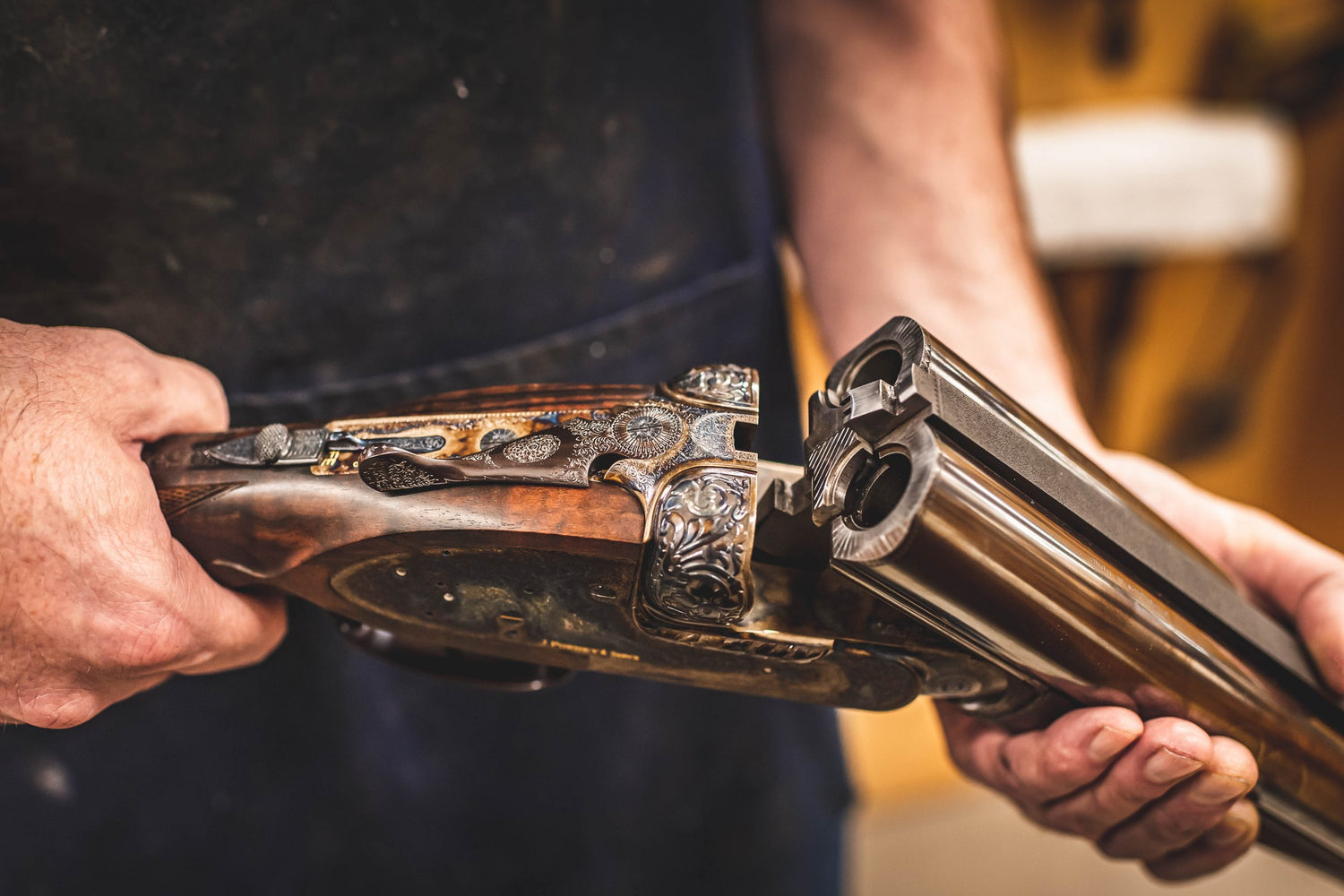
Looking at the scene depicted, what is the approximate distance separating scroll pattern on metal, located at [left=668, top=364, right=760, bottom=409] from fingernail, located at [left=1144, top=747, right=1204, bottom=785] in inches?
20.0

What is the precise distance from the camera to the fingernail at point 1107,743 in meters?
0.80

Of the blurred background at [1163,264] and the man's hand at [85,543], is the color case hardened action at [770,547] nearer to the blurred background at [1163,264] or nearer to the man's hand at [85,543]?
Result: the man's hand at [85,543]

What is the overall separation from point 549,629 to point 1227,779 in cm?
66

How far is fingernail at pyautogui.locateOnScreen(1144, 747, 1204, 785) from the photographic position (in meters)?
0.80

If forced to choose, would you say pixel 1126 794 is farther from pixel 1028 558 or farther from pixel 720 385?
pixel 720 385

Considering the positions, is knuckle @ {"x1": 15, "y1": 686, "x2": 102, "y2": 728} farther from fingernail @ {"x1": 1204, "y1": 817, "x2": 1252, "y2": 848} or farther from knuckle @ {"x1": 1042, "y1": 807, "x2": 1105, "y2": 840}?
fingernail @ {"x1": 1204, "y1": 817, "x2": 1252, "y2": 848}

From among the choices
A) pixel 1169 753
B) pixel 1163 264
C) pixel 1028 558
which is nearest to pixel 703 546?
pixel 1028 558

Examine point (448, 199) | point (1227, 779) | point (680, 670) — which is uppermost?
point (448, 199)

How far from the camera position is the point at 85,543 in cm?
72

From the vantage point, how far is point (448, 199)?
1049 mm

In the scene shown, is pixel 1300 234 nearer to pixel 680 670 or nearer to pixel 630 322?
pixel 630 322

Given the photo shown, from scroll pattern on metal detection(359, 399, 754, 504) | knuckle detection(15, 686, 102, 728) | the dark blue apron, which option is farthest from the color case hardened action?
the dark blue apron

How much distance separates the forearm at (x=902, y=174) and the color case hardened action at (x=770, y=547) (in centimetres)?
44

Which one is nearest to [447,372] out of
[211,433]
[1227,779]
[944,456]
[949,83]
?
[211,433]
